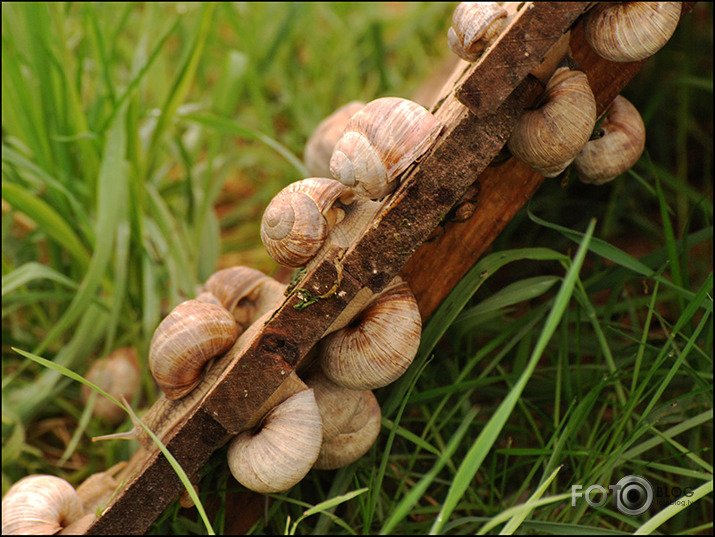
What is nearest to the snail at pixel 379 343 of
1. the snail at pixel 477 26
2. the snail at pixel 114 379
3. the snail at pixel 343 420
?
the snail at pixel 343 420

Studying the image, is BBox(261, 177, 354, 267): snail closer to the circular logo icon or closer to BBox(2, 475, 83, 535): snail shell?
BBox(2, 475, 83, 535): snail shell

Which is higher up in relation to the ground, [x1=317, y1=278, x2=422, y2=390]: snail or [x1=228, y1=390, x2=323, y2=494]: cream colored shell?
[x1=317, y1=278, x2=422, y2=390]: snail

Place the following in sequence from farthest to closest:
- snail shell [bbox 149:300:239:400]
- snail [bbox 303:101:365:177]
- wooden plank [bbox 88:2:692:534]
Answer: snail [bbox 303:101:365:177], snail shell [bbox 149:300:239:400], wooden plank [bbox 88:2:692:534]

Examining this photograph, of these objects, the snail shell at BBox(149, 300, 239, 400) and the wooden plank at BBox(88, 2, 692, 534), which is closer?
the wooden plank at BBox(88, 2, 692, 534)

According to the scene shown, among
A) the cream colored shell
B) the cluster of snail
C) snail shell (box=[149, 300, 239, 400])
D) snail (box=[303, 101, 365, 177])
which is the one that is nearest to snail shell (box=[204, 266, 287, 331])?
snail shell (box=[149, 300, 239, 400])

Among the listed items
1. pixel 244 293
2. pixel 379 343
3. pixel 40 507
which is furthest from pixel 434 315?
pixel 40 507

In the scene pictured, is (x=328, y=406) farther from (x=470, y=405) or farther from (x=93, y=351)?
(x=93, y=351)

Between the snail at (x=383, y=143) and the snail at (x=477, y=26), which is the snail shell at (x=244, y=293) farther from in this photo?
the snail at (x=477, y=26)
